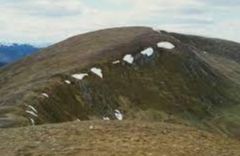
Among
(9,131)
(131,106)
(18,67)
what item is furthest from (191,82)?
(9,131)

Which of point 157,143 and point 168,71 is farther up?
point 157,143

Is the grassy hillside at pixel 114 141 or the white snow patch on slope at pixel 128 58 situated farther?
the white snow patch on slope at pixel 128 58

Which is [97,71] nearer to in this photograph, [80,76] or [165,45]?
[80,76]

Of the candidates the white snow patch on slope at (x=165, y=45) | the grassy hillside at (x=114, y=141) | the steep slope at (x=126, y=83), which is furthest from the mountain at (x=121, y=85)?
the grassy hillside at (x=114, y=141)

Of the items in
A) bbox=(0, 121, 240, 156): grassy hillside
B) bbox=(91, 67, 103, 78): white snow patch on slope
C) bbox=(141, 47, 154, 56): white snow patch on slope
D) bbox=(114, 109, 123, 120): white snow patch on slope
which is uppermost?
bbox=(0, 121, 240, 156): grassy hillside

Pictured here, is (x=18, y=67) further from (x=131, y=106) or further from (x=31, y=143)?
(x=31, y=143)

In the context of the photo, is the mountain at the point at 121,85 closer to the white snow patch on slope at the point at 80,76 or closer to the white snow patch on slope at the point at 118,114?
the white snow patch on slope at the point at 80,76

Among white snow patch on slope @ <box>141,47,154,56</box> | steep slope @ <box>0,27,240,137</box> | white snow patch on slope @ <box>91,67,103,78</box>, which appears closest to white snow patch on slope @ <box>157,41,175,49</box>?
steep slope @ <box>0,27,240,137</box>

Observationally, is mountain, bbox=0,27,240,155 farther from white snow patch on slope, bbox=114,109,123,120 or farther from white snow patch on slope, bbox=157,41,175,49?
white snow patch on slope, bbox=114,109,123,120
